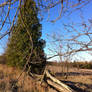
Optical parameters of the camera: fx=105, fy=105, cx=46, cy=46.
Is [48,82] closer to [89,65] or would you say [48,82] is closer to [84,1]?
[84,1]

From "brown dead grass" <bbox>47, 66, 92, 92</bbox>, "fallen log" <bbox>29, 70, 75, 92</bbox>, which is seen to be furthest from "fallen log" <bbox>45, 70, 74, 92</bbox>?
"brown dead grass" <bbox>47, 66, 92, 92</bbox>

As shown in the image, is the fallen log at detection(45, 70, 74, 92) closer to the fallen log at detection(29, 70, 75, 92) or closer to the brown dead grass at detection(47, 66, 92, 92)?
the fallen log at detection(29, 70, 75, 92)

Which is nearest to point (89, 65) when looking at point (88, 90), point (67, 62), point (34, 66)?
point (67, 62)

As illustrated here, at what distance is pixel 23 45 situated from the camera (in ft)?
25.7

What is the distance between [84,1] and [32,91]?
3.83m

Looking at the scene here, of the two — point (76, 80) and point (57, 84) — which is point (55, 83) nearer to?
point (57, 84)

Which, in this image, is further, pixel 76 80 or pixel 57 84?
pixel 76 80

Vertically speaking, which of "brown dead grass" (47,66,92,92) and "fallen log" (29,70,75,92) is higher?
"fallen log" (29,70,75,92)

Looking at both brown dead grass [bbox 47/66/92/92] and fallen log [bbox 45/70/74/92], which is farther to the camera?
brown dead grass [bbox 47/66/92/92]

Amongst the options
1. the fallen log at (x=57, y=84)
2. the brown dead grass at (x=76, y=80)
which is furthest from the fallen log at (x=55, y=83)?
the brown dead grass at (x=76, y=80)

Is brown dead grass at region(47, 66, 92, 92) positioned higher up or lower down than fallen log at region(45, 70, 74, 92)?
lower down

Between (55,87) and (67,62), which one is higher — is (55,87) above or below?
below

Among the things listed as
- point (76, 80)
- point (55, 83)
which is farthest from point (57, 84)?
point (76, 80)

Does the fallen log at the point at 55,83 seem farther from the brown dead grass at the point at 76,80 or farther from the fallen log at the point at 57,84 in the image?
the brown dead grass at the point at 76,80
